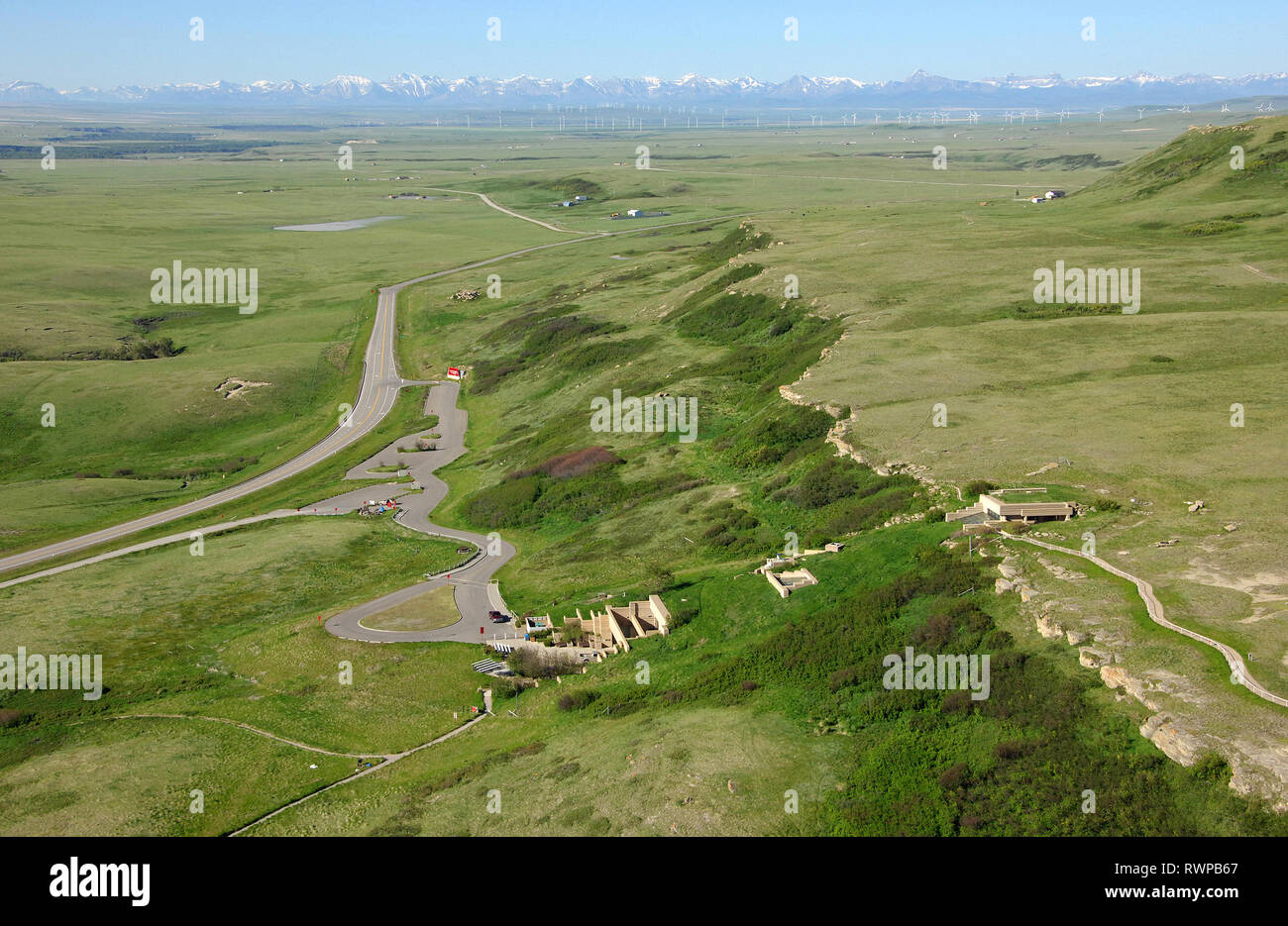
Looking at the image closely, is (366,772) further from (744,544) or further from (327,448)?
(327,448)

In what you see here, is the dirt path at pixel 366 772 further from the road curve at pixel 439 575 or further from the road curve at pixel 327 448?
the road curve at pixel 327 448

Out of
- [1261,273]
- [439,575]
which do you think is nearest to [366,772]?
[439,575]

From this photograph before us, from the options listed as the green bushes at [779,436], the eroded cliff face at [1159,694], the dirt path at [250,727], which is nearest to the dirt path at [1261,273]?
the green bushes at [779,436]

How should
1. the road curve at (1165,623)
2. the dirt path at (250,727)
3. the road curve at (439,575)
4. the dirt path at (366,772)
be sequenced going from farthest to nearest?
the road curve at (439,575) < the dirt path at (250,727) < the dirt path at (366,772) < the road curve at (1165,623)

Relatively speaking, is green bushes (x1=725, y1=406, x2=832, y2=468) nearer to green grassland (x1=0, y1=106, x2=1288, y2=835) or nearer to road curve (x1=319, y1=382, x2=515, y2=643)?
green grassland (x1=0, y1=106, x2=1288, y2=835)

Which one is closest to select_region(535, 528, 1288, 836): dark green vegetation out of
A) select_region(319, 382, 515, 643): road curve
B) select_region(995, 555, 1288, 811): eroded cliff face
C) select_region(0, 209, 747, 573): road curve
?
select_region(995, 555, 1288, 811): eroded cliff face
